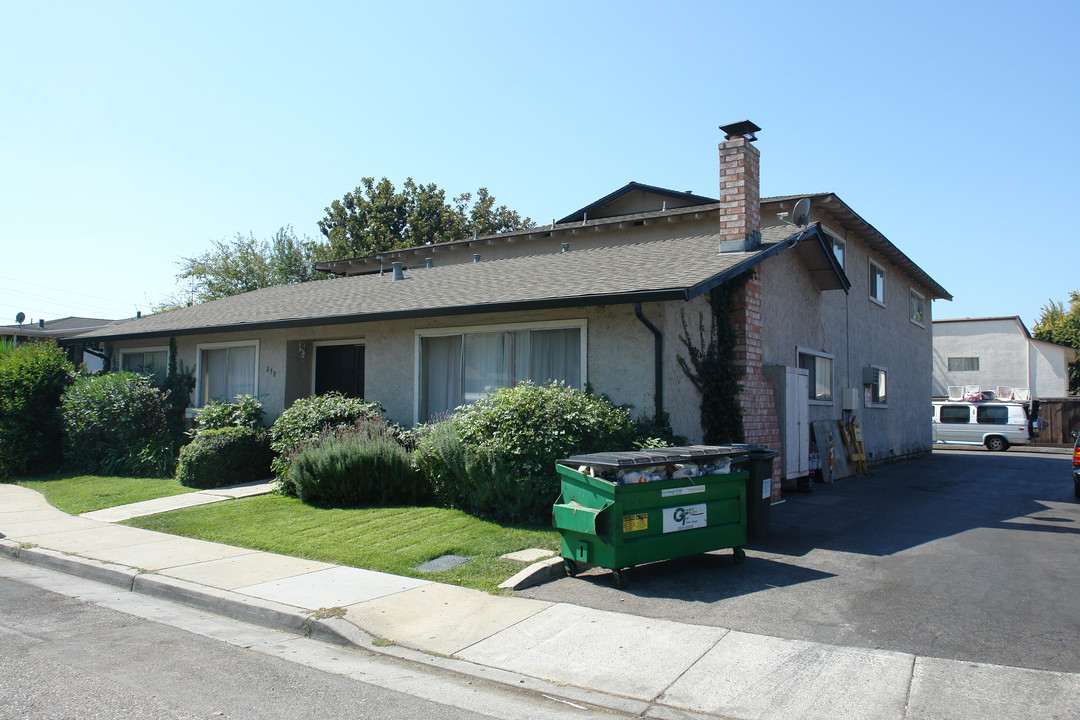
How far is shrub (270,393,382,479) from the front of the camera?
40.2 ft

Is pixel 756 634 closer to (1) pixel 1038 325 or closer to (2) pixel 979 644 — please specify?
(2) pixel 979 644

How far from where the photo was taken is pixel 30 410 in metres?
15.5

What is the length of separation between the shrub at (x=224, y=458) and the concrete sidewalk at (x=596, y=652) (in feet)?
15.2

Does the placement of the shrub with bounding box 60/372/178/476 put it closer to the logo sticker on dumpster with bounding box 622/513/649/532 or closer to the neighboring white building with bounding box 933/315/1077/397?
the logo sticker on dumpster with bounding box 622/513/649/532

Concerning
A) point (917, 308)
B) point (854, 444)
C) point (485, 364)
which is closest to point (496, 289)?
point (485, 364)

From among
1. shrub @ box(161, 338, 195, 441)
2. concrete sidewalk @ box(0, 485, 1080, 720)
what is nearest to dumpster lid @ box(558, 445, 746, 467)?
concrete sidewalk @ box(0, 485, 1080, 720)

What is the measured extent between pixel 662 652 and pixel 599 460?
2.01 meters

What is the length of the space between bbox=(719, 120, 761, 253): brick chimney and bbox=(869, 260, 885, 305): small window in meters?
8.46

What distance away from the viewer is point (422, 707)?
4.57 m

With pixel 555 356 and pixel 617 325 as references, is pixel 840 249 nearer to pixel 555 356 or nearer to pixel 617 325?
pixel 617 325

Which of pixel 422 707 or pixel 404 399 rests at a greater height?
pixel 404 399

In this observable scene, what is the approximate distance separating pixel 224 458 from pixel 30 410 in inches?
219

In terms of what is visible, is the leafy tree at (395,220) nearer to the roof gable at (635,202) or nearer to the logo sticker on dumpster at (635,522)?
the roof gable at (635,202)

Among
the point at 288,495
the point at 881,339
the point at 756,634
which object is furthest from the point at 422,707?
the point at 881,339
